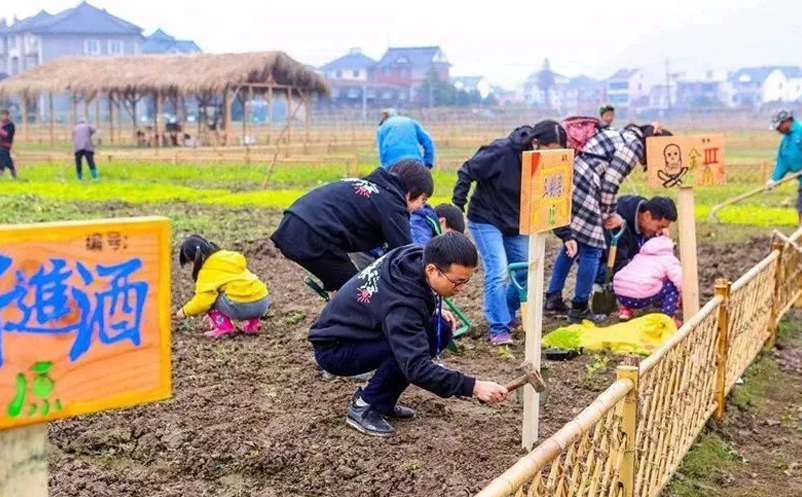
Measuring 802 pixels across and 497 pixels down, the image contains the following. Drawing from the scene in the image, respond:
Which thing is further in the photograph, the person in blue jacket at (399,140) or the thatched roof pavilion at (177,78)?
the thatched roof pavilion at (177,78)

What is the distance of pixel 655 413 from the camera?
4.04 m

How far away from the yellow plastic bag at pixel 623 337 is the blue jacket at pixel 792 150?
19.8 ft

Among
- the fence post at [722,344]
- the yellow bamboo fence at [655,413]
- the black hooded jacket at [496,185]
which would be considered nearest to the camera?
the yellow bamboo fence at [655,413]

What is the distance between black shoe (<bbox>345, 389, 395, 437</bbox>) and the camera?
4.71m

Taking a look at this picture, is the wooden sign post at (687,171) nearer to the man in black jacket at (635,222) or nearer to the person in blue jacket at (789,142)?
the man in black jacket at (635,222)

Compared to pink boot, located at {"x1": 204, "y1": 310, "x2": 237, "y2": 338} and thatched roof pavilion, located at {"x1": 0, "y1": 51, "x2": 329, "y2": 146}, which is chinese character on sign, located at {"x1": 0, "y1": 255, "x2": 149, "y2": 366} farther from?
thatched roof pavilion, located at {"x1": 0, "y1": 51, "x2": 329, "y2": 146}

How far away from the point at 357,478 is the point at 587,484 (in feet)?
3.97

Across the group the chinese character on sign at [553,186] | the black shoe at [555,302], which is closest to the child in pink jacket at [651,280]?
the black shoe at [555,302]

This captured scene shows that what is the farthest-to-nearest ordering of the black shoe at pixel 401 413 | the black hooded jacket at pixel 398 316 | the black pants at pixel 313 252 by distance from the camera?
the black pants at pixel 313 252, the black shoe at pixel 401 413, the black hooded jacket at pixel 398 316

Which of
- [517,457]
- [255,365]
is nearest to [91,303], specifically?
[517,457]

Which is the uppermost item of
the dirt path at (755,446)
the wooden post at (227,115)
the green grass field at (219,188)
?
the wooden post at (227,115)

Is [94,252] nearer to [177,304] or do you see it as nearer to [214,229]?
[177,304]

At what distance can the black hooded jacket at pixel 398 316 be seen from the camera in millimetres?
3984

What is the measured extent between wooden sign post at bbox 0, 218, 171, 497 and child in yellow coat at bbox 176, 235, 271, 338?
4.29 meters
